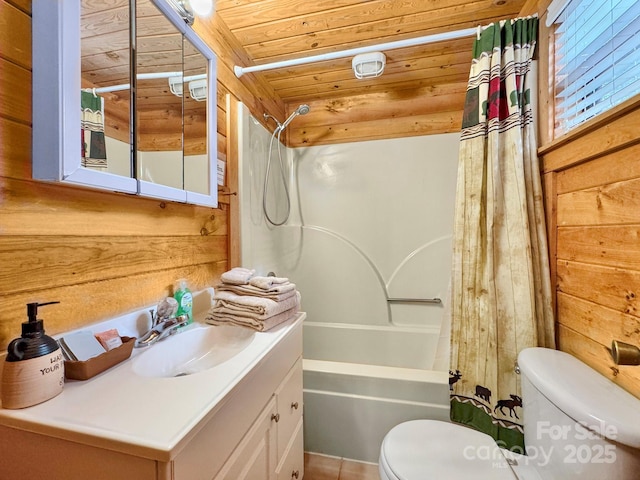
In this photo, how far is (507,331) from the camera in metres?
1.21

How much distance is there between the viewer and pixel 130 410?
1.77 feet

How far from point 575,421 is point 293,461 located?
96 cm

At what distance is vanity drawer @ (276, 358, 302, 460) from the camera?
3.20 feet

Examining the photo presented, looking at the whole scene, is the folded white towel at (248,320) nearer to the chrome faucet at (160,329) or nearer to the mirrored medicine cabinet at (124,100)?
the chrome faucet at (160,329)

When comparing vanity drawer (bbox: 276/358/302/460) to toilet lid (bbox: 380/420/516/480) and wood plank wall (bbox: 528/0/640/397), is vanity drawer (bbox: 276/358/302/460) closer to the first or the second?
toilet lid (bbox: 380/420/516/480)

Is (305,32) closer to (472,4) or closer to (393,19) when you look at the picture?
(393,19)

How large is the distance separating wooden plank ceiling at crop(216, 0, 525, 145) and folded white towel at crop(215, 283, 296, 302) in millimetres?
1332

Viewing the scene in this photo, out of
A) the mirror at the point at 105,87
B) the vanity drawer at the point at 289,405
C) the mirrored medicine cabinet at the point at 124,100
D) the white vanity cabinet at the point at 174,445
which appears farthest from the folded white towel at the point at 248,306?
the mirror at the point at 105,87

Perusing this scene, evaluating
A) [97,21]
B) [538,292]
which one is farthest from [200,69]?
[538,292]

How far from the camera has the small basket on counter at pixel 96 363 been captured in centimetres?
64

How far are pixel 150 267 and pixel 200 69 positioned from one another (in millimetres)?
886

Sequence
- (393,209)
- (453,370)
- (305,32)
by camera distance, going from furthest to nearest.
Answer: (393,209) < (305,32) < (453,370)

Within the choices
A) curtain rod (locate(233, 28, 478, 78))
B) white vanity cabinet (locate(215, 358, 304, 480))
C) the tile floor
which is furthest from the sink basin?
curtain rod (locate(233, 28, 478, 78))

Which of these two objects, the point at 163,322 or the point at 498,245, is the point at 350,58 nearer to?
the point at 498,245
